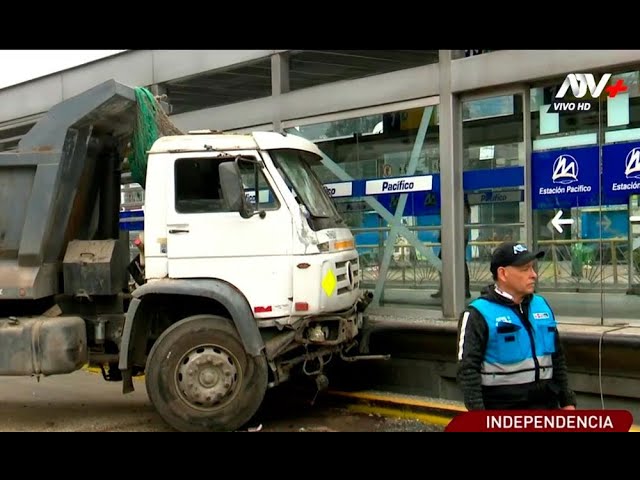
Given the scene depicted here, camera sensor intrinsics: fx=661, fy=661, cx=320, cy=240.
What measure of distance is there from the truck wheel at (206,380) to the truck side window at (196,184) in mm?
1051

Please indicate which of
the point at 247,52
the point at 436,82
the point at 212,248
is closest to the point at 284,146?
the point at 212,248

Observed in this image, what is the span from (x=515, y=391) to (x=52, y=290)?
183 inches

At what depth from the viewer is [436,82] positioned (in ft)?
25.0

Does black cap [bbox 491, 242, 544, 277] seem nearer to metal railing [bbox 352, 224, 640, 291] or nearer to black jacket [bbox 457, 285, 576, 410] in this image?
black jacket [bbox 457, 285, 576, 410]

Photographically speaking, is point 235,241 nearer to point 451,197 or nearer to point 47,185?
point 47,185

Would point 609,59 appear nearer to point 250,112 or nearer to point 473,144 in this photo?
point 473,144

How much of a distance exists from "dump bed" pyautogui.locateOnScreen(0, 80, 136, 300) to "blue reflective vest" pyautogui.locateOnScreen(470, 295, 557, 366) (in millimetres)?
4265

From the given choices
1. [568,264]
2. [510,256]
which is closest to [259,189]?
[510,256]

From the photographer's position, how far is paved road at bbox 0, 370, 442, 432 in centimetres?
621

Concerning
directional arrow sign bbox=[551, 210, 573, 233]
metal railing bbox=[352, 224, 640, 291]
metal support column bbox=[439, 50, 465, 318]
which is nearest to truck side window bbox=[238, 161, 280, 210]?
metal support column bbox=[439, 50, 465, 318]

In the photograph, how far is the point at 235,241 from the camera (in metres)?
5.80

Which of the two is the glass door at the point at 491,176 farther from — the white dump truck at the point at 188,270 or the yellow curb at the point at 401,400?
the white dump truck at the point at 188,270

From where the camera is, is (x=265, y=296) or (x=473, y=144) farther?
(x=473, y=144)

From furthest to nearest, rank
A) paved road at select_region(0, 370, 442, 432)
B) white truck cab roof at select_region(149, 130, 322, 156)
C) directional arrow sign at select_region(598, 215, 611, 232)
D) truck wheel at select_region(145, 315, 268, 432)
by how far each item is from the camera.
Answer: directional arrow sign at select_region(598, 215, 611, 232)
paved road at select_region(0, 370, 442, 432)
white truck cab roof at select_region(149, 130, 322, 156)
truck wheel at select_region(145, 315, 268, 432)
